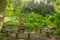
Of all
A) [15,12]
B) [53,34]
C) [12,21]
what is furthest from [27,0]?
[53,34]

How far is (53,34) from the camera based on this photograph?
989cm

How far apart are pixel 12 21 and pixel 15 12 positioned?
12.1ft

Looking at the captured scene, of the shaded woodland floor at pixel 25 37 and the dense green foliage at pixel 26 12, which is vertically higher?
the dense green foliage at pixel 26 12

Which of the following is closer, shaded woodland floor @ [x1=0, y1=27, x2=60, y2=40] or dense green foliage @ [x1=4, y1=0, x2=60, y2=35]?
shaded woodland floor @ [x1=0, y1=27, x2=60, y2=40]

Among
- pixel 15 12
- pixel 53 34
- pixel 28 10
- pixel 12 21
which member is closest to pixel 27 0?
pixel 28 10

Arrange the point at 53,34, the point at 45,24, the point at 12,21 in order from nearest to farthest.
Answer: the point at 53,34
the point at 45,24
the point at 12,21

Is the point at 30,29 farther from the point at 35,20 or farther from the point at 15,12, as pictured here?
the point at 15,12

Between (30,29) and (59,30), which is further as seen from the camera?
(30,29)

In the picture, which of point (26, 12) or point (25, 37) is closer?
point (25, 37)

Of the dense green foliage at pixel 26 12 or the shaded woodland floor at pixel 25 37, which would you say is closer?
the shaded woodland floor at pixel 25 37

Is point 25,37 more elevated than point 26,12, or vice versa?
point 26,12

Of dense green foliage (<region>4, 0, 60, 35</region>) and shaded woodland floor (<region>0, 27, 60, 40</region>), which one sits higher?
dense green foliage (<region>4, 0, 60, 35</region>)

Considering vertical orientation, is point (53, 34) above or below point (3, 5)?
below

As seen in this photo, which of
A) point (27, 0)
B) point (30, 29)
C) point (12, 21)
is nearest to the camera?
point (30, 29)
